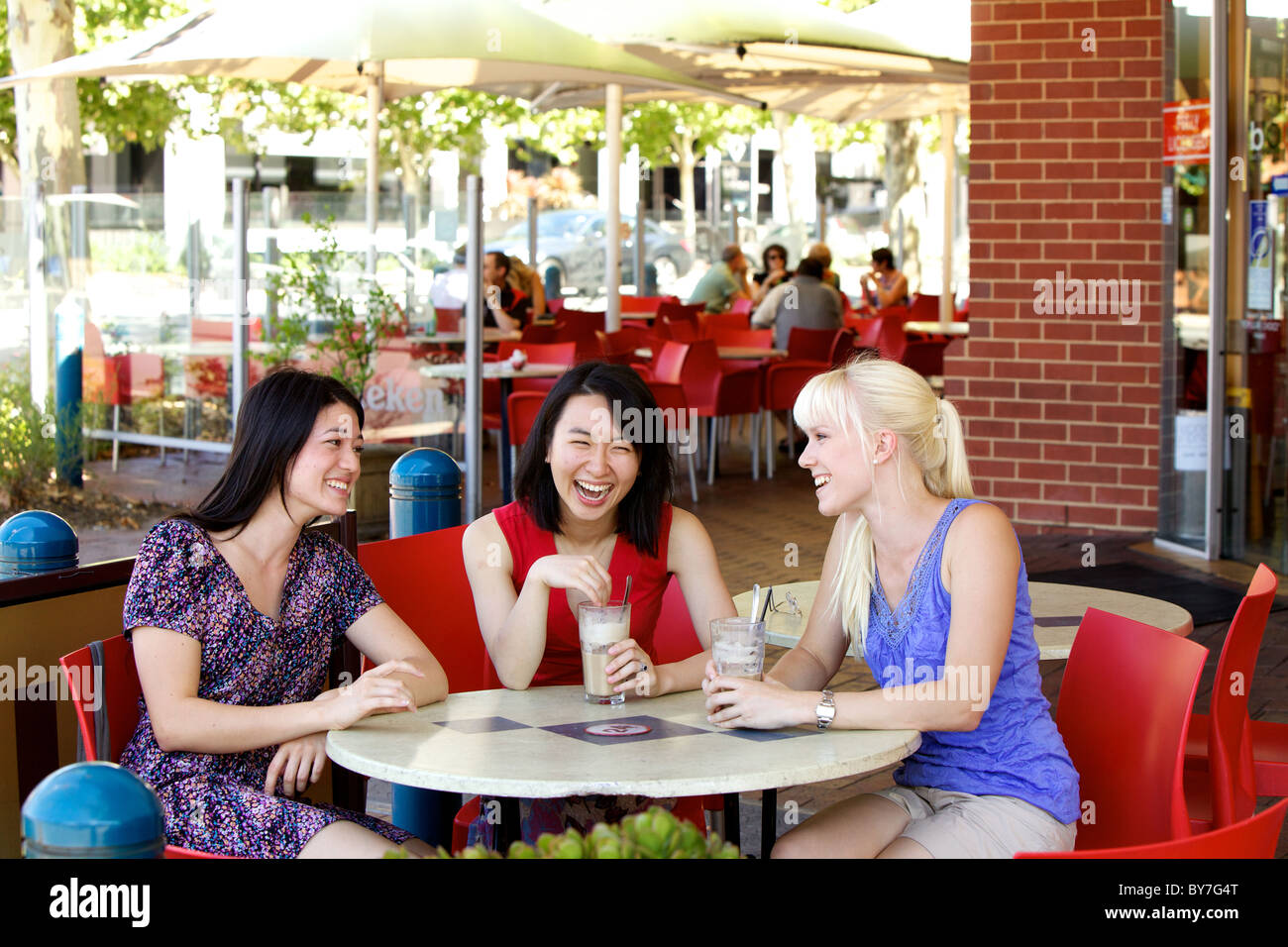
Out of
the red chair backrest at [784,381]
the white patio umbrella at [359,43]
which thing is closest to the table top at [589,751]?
the white patio umbrella at [359,43]

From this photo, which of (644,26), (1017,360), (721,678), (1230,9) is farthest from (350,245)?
(721,678)

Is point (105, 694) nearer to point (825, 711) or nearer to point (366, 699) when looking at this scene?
point (366, 699)

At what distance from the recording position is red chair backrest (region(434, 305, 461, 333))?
380 inches

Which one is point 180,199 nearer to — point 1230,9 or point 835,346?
point 835,346

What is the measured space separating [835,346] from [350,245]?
337 cm

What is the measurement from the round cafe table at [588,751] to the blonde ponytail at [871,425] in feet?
1.12

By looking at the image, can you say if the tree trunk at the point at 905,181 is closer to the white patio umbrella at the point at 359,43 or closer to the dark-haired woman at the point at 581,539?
the white patio umbrella at the point at 359,43

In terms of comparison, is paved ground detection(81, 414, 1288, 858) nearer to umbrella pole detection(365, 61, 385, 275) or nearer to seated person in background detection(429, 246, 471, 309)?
seated person in background detection(429, 246, 471, 309)

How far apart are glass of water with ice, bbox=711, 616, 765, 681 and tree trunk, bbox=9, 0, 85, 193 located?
29.0 ft

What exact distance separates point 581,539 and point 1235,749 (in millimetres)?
1288

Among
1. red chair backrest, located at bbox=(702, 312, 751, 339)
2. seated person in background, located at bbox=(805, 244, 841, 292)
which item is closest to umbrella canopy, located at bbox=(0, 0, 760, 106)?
seated person in background, located at bbox=(805, 244, 841, 292)

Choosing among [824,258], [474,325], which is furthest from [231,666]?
[824,258]

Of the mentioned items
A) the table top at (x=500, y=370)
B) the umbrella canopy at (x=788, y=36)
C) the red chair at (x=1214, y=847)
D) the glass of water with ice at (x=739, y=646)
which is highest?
A: the umbrella canopy at (x=788, y=36)

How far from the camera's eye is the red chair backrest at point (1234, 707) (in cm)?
270
